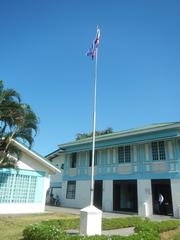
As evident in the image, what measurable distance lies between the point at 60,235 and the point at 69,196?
20.7 m

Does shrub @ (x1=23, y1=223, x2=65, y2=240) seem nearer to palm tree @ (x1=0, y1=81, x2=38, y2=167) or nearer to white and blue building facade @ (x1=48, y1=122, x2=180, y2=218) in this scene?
palm tree @ (x1=0, y1=81, x2=38, y2=167)

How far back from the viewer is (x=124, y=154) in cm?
2319

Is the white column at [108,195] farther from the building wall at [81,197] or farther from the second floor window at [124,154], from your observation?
the second floor window at [124,154]

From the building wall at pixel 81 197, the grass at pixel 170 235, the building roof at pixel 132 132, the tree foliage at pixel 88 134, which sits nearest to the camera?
the grass at pixel 170 235

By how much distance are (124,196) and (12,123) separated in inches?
589

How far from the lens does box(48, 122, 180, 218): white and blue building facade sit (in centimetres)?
1972

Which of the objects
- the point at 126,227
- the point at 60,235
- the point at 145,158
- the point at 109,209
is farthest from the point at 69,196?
the point at 60,235

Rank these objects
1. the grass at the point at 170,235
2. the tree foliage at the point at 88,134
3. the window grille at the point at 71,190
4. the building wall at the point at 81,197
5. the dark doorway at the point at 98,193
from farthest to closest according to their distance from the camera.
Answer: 1. the tree foliage at the point at 88,134
2. the window grille at the point at 71,190
3. the building wall at the point at 81,197
4. the dark doorway at the point at 98,193
5. the grass at the point at 170,235

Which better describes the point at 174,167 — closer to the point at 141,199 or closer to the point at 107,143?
the point at 141,199

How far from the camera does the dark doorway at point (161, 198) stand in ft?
65.1

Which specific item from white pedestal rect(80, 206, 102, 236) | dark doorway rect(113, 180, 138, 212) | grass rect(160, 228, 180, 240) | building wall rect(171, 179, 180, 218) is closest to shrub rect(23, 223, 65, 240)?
white pedestal rect(80, 206, 102, 236)

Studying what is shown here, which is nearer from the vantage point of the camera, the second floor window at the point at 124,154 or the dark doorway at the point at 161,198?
the dark doorway at the point at 161,198

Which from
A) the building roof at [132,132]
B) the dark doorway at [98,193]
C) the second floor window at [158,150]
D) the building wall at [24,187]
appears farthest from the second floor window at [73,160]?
the second floor window at [158,150]

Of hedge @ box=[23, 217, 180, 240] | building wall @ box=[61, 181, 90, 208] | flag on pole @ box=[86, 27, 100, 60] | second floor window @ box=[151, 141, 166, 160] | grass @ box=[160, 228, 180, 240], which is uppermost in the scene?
flag on pole @ box=[86, 27, 100, 60]
